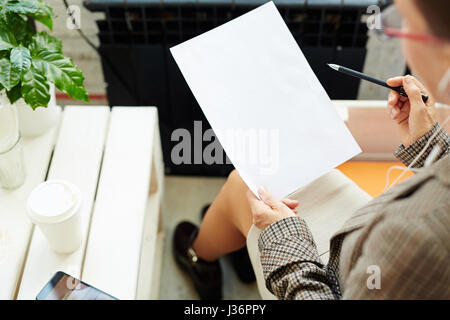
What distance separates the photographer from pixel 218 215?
1132mm

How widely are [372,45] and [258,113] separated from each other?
790 millimetres

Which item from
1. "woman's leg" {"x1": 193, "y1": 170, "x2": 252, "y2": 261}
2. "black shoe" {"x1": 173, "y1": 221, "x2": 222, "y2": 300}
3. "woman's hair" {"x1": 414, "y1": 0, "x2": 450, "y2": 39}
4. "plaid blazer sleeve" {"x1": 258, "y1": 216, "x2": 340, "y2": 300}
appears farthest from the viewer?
"black shoe" {"x1": 173, "y1": 221, "x2": 222, "y2": 300}

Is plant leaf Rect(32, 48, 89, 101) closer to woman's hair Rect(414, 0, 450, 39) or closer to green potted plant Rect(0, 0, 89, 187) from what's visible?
Result: green potted plant Rect(0, 0, 89, 187)

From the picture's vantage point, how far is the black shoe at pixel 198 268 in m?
1.32

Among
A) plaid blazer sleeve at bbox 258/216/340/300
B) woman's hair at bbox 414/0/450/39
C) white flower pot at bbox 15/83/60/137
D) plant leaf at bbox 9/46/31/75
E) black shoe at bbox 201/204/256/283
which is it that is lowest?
black shoe at bbox 201/204/256/283

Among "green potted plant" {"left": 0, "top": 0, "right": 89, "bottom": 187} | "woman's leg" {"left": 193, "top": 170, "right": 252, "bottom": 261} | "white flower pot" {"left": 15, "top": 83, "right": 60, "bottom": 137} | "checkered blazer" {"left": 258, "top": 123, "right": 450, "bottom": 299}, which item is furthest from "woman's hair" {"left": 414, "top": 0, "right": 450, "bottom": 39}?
"white flower pot" {"left": 15, "top": 83, "right": 60, "bottom": 137}

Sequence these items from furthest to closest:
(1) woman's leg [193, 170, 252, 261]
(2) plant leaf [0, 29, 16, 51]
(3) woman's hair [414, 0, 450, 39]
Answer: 1. (1) woman's leg [193, 170, 252, 261]
2. (2) plant leaf [0, 29, 16, 51]
3. (3) woman's hair [414, 0, 450, 39]

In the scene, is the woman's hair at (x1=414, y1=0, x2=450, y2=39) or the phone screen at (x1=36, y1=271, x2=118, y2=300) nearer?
the woman's hair at (x1=414, y1=0, x2=450, y2=39)

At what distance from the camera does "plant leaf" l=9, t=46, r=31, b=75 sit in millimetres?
833

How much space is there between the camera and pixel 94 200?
101 centimetres

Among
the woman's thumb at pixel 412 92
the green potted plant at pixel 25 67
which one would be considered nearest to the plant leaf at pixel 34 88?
the green potted plant at pixel 25 67

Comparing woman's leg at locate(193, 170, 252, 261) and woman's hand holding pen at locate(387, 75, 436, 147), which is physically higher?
woman's hand holding pen at locate(387, 75, 436, 147)
